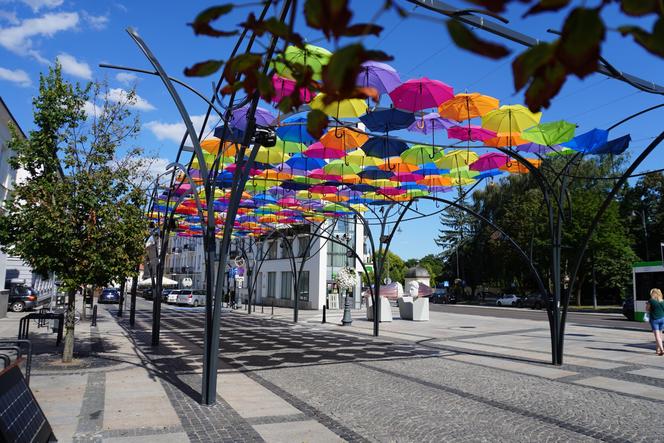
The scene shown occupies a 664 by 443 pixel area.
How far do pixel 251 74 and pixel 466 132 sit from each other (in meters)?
11.1

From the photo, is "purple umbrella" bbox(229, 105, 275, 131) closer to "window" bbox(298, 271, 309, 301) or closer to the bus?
the bus

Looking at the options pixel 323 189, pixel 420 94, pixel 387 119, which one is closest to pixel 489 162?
pixel 387 119

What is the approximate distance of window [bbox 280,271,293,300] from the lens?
150 ft

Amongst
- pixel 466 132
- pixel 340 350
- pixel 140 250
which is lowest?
pixel 340 350

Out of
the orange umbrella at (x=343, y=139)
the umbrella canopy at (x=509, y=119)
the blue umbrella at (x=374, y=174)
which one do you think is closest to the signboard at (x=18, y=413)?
the orange umbrella at (x=343, y=139)

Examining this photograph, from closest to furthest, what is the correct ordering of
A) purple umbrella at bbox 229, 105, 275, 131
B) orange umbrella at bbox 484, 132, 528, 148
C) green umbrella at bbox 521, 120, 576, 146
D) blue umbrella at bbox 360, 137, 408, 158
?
green umbrella at bbox 521, 120, 576, 146, purple umbrella at bbox 229, 105, 275, 131, orange umbrella at bbox 484, 132, 528, 148, blue umbrella at bbox 360, 137, 408, 158

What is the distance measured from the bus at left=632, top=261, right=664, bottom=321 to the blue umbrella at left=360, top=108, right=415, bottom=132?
21.2 metres

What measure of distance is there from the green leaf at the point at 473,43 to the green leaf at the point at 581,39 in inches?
6.9

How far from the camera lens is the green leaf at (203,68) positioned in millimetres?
2049

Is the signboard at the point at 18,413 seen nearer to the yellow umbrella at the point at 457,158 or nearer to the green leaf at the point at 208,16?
the green leaf at the point at 208,16

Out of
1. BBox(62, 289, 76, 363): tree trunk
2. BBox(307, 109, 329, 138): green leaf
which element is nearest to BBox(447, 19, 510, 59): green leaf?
BBox(307, 109, 329, 138): green leaf

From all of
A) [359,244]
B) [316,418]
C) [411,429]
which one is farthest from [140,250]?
[359,244]

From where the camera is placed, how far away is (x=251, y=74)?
2.08m

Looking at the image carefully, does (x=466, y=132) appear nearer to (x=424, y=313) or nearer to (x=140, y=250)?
(x=140, y=250)
